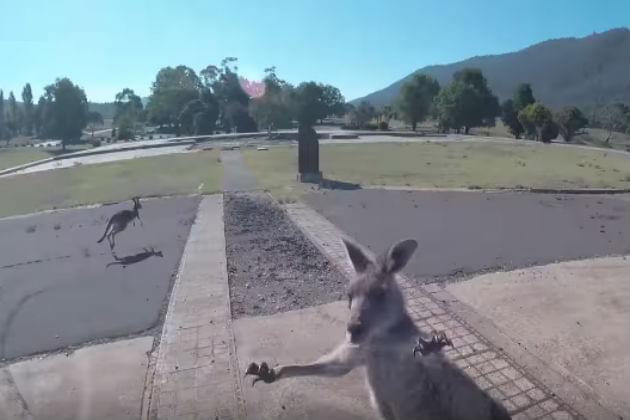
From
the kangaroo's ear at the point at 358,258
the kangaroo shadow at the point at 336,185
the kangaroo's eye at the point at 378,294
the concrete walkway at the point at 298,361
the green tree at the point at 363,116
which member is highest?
the green tree at the point at 363,116

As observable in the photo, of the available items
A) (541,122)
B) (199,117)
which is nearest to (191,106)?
(199,117)

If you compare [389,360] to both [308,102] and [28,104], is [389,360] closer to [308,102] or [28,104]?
[308,102]

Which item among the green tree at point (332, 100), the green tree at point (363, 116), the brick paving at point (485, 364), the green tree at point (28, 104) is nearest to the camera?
the brick paving at point (485, 364)

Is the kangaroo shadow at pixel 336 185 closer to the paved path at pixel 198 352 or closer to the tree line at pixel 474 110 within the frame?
the paved path at pixel 198 352

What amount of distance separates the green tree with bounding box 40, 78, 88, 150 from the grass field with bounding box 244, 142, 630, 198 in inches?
1606

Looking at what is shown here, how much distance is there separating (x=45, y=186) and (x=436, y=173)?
22.9m

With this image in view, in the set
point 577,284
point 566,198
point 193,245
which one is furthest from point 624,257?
point 193,245

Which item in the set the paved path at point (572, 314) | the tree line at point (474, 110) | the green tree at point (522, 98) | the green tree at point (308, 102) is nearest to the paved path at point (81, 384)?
the paved path at point (572, 314)

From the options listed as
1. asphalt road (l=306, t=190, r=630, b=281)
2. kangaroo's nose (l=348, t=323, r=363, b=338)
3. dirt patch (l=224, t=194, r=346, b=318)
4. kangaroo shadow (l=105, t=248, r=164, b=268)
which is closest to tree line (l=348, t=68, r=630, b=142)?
asphalt road (l=306, t=190, r=630, b=281)

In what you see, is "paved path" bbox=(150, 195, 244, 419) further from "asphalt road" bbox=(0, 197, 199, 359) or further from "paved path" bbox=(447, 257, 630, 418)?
"paved path" bbox=(447, 257, 630, 418)

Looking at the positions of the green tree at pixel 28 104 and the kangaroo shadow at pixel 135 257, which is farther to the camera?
the green tree at pixel 28 104

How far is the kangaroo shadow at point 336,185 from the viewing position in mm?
21422

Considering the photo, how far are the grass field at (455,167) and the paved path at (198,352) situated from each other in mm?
9866

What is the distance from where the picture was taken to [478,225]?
568 inches
